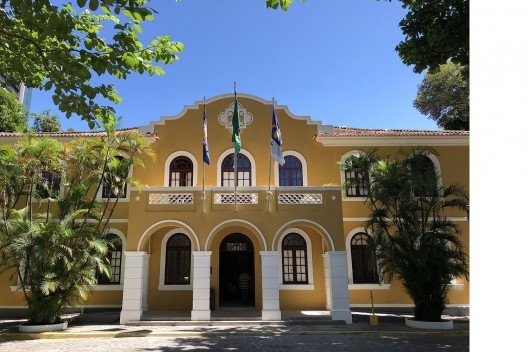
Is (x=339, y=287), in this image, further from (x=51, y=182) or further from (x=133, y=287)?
(x=51, y=182)

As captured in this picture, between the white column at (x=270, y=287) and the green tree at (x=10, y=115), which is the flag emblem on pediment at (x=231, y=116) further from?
the green tree at (x=10, y=115)

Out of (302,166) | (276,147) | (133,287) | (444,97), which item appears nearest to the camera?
(133,287)

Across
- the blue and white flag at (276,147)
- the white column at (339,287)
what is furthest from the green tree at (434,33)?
the white column at (339,287)

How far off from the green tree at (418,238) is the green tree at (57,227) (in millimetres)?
9171

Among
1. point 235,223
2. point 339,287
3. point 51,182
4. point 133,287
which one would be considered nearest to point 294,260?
point 339,287

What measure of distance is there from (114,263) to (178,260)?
274cm

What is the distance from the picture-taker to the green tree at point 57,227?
12445 millimetres

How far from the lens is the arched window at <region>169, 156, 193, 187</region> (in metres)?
17.2

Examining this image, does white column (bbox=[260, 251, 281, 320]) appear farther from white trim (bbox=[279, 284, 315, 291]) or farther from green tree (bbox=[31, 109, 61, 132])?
green tree (bbox=[31, 109, 61, 132])

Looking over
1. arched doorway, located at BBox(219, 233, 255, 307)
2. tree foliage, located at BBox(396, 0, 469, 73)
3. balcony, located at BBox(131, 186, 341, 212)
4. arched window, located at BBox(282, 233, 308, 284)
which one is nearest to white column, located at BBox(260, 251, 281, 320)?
balcony, located at BBox(131, 186, 341, 212)

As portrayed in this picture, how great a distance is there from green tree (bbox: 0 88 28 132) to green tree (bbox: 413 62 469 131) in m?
29.0

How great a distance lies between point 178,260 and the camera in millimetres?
16531

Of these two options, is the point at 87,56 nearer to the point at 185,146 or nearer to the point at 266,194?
the point at 266,194
